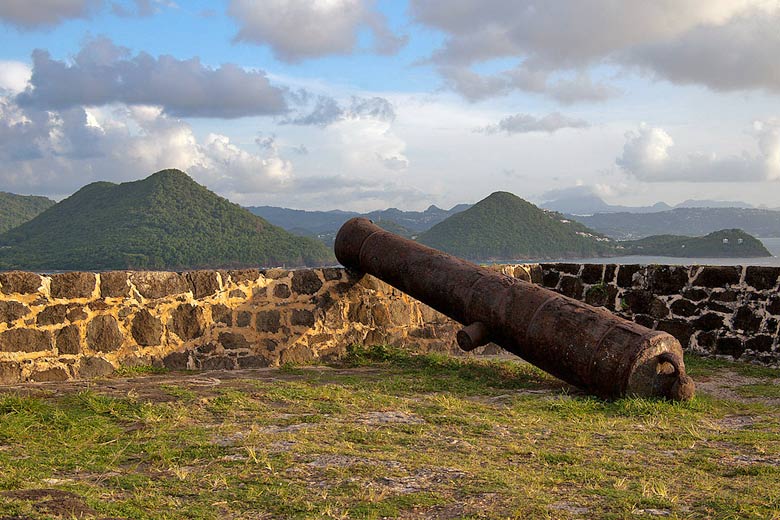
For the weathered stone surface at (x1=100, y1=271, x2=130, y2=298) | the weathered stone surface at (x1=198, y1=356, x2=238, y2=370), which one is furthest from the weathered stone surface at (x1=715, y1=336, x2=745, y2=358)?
the weathered stone surface at (x1=100, y1=271, x2=130, y2=298)

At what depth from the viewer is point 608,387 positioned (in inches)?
224

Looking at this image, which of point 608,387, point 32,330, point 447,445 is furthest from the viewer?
point 32,330

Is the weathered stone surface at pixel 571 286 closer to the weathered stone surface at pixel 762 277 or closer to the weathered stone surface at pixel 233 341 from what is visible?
the weathered stone surface at pixel 762 277

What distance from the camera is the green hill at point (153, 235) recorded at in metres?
79.2

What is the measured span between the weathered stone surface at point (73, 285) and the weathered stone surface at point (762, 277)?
7498mm

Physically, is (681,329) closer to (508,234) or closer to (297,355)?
(297,355)

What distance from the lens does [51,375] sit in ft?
21.4

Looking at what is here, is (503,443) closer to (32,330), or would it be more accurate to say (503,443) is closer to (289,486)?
(289,486)

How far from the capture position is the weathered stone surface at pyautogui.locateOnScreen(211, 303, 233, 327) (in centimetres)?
758

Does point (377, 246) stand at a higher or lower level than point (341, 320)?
higher

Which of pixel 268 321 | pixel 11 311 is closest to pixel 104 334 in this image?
pixel 11 311

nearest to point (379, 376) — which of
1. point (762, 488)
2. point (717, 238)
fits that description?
point (762, 488)

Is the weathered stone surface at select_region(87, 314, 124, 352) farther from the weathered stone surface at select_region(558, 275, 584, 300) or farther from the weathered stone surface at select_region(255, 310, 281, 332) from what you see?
the weathered stone surface at select_region(558, 275, 584, 300)

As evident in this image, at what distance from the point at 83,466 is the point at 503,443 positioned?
2.43 metres
